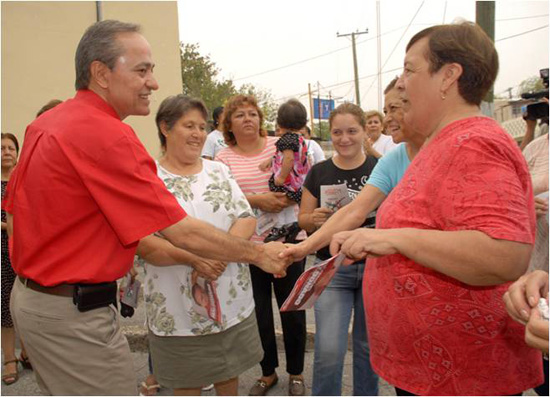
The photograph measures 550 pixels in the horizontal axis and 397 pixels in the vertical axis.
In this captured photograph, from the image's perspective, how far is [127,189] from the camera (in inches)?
82.8

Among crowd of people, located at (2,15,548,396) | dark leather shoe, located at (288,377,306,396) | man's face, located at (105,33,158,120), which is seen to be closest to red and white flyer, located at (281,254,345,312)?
crowd of people, located at (2,15,548,396)

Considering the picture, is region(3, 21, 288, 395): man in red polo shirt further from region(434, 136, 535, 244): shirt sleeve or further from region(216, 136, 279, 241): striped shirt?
region(216, 136, 279, 241): striped shirt

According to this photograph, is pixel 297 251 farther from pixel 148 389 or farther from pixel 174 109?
pixel 148 389

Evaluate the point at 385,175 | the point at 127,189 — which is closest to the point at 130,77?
the point at 127,189

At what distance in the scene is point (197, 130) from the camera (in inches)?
125

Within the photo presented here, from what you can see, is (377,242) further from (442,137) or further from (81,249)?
(81,249)

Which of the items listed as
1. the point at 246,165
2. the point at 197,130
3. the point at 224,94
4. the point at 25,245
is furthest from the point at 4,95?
the point at 224,94

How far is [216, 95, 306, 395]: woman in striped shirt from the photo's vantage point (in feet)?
13.0

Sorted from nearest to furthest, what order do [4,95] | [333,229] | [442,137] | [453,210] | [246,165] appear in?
[453,210] → [442,137] → [333,229] → [246,165] → [4,95]

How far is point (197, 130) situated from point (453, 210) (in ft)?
6.36

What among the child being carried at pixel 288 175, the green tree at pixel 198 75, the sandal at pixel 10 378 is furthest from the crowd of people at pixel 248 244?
the green tree at pixel 198 75

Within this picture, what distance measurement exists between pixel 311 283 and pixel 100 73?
1.32 m

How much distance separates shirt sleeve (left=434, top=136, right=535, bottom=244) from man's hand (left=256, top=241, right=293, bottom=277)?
1339 millimetres

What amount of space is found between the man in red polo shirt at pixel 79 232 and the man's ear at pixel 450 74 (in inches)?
47.1
